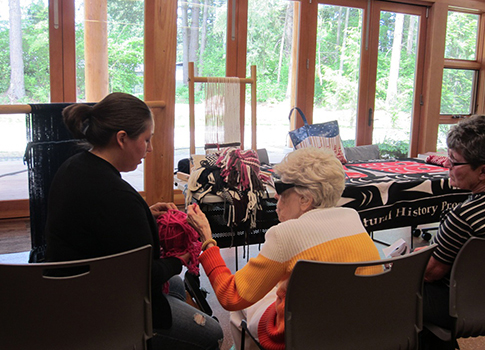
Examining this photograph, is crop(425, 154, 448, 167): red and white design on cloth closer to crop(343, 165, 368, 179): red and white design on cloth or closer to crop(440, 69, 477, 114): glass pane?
crop(343, 165, 368, 179): red and white design on cloth

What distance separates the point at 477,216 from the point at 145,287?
111 cm

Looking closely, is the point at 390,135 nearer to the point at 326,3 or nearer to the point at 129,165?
the point at 326,3

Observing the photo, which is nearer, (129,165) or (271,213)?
(129,165)

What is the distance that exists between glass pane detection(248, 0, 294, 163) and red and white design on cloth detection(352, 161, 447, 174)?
1.94 m

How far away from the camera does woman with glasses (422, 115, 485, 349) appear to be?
4.83 feet

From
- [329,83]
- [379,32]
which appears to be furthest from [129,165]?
[379,32]

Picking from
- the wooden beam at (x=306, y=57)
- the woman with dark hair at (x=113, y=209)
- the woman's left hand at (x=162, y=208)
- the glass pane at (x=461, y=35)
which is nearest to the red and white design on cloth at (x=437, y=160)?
the wooden beam at (x=306, y=57)

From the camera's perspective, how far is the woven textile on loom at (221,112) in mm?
3055

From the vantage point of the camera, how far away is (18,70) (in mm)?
4121

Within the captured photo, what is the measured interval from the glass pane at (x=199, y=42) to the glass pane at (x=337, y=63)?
4.24 feet

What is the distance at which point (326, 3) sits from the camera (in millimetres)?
5348

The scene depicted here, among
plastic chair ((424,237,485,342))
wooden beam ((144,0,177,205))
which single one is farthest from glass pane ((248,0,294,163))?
plastic chair ((424,237,485,342))

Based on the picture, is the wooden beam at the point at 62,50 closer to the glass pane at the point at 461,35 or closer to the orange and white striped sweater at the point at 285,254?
the orange and white striped sweater at the point at 285,254

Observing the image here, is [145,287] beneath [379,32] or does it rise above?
beneath
